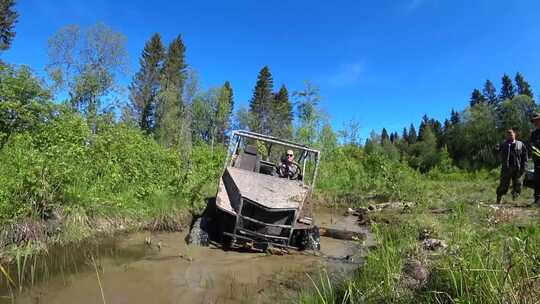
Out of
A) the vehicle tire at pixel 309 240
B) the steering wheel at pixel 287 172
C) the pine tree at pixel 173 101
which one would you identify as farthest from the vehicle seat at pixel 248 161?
the pine tree at pixel 173 101

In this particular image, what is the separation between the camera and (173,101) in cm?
3831

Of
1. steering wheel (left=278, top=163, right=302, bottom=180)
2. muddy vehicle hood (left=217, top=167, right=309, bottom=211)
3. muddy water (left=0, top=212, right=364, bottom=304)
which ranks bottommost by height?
muddy water (left=0, top=212, right=364, bottom=304)

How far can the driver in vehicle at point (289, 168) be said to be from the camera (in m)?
8.37

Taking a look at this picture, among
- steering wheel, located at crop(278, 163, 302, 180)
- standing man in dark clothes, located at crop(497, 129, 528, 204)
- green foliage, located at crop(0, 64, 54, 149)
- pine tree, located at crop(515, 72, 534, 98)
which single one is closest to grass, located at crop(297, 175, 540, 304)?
steering wheel, located at crop(278, 163, 302, 180)

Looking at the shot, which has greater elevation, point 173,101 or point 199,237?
point 173,101

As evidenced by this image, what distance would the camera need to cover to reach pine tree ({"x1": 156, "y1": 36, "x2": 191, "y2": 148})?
3659cm

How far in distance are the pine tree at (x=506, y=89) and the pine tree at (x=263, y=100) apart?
42168 millimetres

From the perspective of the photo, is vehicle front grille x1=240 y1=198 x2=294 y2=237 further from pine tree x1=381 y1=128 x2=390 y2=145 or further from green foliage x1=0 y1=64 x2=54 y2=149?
pine tree x1=381 y1=128 x2=390 y2=145

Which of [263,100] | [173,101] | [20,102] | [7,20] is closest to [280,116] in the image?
[263,100]

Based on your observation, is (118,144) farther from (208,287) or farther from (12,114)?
(208,287)

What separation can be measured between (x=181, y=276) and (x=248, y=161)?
396 centimetres

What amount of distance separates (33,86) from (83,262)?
7566 mm

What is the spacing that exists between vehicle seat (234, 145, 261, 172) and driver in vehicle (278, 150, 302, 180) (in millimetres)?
580

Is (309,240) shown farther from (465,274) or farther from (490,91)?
(490,91)
